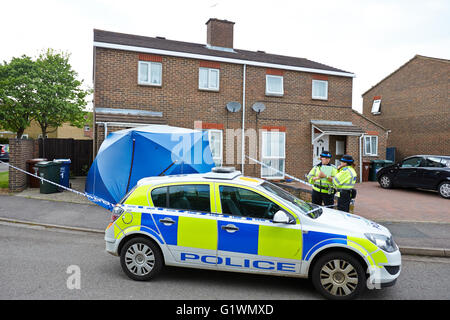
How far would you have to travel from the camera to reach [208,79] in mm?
13789

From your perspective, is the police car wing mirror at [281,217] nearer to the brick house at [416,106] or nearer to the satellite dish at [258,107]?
the satellite dish at [258,107]

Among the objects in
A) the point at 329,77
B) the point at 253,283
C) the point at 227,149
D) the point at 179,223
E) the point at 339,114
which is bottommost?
the point at 253,283

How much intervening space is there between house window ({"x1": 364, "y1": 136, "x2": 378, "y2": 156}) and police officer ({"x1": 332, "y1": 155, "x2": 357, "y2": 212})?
13.4 m

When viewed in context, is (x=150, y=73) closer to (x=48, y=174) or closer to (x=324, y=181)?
(x=48, y=174)

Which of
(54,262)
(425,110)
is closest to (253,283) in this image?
(54,262)

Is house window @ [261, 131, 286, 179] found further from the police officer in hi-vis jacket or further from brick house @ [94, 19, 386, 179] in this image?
the police officer in hi-vis jacket

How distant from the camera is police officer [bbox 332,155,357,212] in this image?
6.51m

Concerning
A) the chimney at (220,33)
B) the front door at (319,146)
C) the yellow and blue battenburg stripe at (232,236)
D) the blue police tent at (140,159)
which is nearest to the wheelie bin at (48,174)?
the blue police tent at (140,159)

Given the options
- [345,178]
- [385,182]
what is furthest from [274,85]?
[345,178]

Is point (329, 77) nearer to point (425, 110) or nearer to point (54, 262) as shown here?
point (425, 110)

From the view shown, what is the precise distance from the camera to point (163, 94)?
13.1 m
